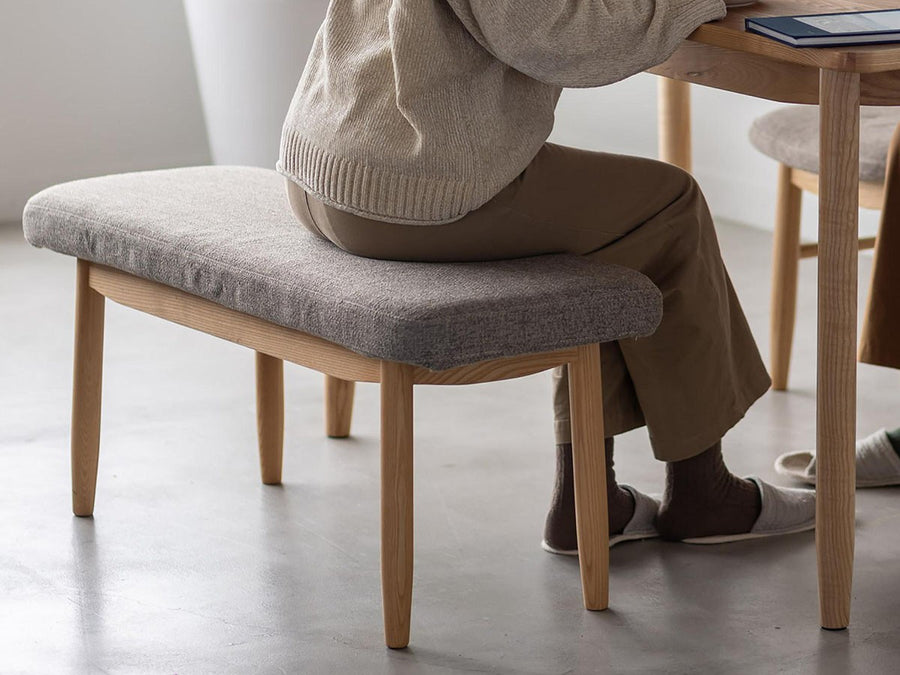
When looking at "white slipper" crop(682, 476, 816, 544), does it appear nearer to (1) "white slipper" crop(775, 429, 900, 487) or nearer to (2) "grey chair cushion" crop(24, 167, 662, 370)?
(1) "white slipper" crop(775, 429, 900, 487)

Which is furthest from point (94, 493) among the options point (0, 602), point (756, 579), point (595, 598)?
point (756, 579)

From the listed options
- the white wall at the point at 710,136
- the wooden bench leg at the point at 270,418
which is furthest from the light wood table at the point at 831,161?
the white wall at the point at 710,136

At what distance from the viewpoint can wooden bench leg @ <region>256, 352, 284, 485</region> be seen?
2016 mm

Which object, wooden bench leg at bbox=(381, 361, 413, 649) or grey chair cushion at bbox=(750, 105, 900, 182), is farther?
grey chair cushion at bbox=(750, 105, 900, 182)

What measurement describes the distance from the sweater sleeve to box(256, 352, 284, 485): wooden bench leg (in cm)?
70

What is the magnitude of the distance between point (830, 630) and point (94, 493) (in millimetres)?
968

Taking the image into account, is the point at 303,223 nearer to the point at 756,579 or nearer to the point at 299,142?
the point at 299,142

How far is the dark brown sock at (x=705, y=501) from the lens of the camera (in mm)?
1819

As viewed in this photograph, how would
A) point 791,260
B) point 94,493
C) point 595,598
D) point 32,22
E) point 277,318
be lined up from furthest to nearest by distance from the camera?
point 32,22 → point 791,260 → point 94,493 → point 595,598 → point 277,318

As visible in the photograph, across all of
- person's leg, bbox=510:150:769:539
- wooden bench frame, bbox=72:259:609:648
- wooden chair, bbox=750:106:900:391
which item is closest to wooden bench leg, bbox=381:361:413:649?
wooden bench frame, bbox=72:259:609:648

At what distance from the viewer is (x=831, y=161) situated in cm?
147

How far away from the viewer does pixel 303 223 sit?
170 cm

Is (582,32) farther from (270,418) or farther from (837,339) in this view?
(270,418)

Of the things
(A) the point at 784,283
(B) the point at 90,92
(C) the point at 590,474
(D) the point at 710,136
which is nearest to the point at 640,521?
(C) the point at 590,474
